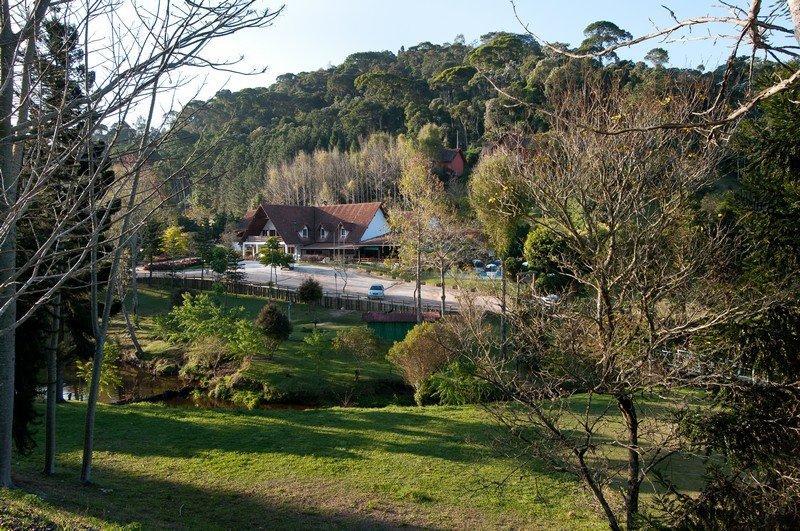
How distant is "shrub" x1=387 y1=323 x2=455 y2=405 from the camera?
17.7m

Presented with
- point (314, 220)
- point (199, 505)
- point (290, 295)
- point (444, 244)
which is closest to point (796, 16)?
point (199, 505)

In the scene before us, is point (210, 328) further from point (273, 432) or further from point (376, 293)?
point (376, 293)

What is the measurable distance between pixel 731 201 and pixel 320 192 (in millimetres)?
53352

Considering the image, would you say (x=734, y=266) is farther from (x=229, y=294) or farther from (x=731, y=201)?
(x=229, y=294)

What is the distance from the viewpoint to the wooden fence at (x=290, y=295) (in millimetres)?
28734

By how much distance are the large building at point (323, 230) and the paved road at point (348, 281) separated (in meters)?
3.09

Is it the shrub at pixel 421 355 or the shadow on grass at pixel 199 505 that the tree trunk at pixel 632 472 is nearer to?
the shadow on grass at pixel 199 505

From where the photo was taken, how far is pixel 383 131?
66.1 metres

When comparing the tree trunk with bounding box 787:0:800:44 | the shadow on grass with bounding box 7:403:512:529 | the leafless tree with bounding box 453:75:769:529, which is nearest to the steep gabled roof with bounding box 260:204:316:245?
the shadow on grass with bounding box 7:403:512:529

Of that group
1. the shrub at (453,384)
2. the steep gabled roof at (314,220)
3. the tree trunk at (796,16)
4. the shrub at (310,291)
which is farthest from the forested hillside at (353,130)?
the tree trunk at (796,16)

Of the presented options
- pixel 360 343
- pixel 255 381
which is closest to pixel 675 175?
pixel 360 343

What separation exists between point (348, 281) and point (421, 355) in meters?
20.2

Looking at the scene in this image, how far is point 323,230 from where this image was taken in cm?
4966

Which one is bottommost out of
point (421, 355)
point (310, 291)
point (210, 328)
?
point (421, 355)
